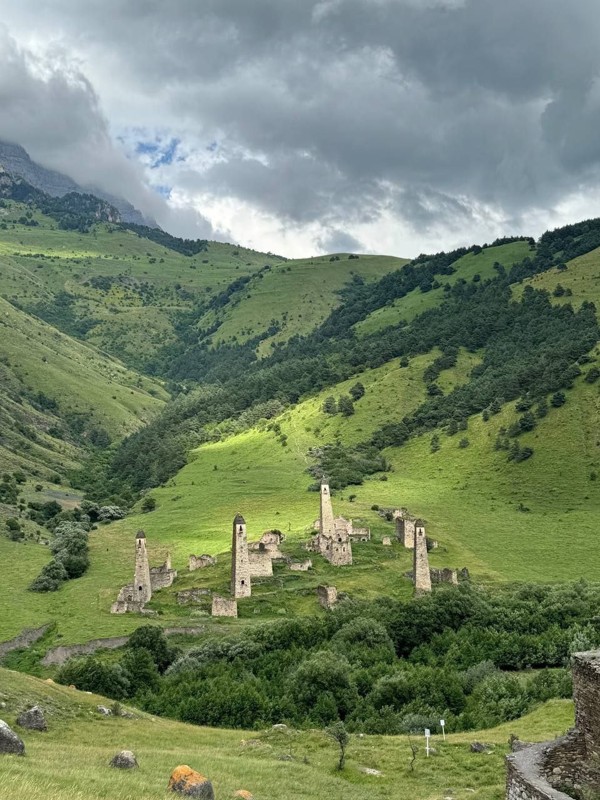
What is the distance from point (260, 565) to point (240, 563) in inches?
251

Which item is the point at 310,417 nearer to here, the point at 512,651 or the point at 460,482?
the point at 460,482

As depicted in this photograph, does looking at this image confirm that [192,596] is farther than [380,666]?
Yes

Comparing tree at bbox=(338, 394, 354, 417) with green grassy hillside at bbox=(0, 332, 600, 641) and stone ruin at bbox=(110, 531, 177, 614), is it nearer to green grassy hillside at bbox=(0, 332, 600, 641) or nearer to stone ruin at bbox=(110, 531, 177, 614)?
green grassy hillside at bbox=(0, 332, 600, 641)

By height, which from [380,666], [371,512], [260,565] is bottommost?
[380,666]

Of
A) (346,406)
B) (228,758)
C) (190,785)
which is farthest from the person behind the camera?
(346,406)

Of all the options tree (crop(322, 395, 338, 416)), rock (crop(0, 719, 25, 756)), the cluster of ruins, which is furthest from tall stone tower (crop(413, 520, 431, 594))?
tree (crop(322, 395, 338, 416))

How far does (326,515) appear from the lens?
9319 centimetres

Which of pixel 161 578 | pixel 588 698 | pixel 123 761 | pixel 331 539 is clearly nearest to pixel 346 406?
pixel 331 539

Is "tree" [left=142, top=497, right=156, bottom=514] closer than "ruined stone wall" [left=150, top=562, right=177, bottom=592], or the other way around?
"ruined stone wall" [left=150, top=562, right=177, bottom=592]

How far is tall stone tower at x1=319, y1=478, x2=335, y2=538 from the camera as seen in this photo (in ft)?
304

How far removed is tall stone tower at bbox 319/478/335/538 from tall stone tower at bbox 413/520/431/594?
58.1ft

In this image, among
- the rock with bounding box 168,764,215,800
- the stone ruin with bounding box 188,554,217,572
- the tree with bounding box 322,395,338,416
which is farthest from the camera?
the tree with bounding box 322,395,338,416

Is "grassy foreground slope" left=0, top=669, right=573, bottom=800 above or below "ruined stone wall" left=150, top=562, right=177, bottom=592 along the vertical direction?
below

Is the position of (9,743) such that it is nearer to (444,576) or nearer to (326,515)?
(444,576)
